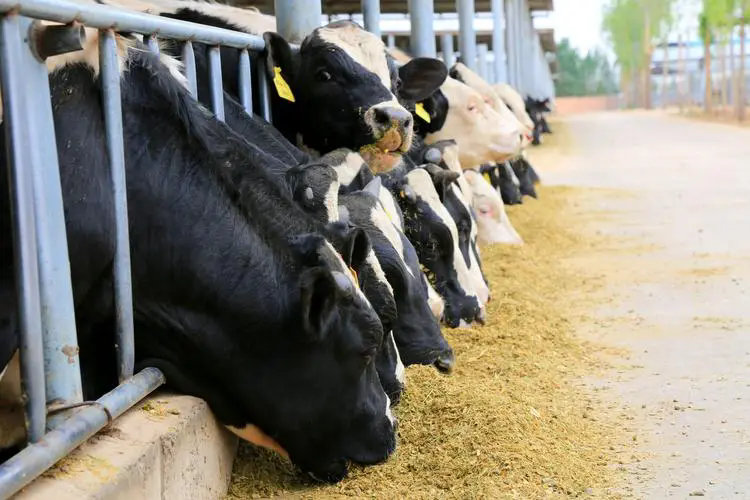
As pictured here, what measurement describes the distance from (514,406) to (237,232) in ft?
4.60

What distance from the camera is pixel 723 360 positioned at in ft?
17.1

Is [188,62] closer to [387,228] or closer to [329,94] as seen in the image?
[387,228]

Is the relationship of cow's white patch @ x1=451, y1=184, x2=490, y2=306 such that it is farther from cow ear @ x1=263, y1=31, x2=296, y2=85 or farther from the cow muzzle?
cow ear @ x1=263, y1=31, x2=296, y2=85

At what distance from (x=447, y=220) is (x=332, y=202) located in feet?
6.63

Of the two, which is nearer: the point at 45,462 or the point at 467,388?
the point at 45,462

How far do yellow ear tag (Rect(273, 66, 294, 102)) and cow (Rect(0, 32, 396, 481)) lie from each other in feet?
7.96

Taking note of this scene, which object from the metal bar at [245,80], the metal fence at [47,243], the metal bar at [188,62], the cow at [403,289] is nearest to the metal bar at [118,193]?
the metal fence at [47,243]

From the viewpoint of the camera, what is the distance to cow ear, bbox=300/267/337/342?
2877 millimetres

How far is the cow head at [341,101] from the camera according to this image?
18.6 feet

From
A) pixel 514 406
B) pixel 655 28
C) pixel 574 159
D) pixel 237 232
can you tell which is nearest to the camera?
pixel 237 232

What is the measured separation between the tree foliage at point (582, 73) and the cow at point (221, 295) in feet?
312

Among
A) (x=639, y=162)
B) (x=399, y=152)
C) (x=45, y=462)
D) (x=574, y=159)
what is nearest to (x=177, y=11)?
(x=399, y=152)

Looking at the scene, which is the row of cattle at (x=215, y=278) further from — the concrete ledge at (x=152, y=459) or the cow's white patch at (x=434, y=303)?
the cow's white patch at (x=434, y=303)

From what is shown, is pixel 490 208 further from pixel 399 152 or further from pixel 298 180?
pixel 298 180
